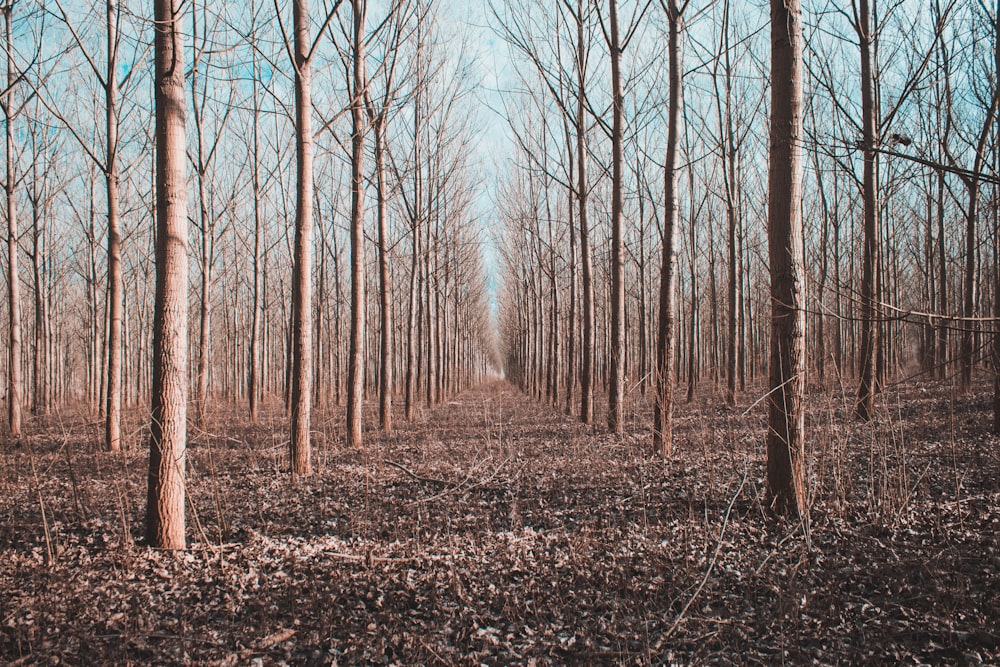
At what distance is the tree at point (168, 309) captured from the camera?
352 centimetres

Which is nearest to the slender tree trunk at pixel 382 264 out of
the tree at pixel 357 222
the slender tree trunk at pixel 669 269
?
Result: the tree at pixel 357 222

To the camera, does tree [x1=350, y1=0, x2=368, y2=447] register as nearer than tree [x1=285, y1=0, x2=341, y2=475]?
No

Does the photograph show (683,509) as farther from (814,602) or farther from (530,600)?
(530,600)

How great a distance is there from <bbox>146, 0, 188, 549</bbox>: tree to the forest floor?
29 cm

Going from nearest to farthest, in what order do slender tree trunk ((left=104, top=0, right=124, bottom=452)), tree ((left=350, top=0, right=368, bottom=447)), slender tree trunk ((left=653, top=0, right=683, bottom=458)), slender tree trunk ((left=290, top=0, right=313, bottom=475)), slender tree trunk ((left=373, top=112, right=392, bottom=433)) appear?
slender tree trunk ((left=290, top=0, right=313, bottom=475)) → slender tree trunk ((left=653, top=0, right=683, bottom=458)) → slender tree trunk ((left=104, top=0, right=124, bottom=452)) → tree ((left=350, top=0, right=368, bottom=447)) → slender tree trunk ((left=373, top=112, right=392, bottom=433))

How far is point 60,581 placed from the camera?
123 inches

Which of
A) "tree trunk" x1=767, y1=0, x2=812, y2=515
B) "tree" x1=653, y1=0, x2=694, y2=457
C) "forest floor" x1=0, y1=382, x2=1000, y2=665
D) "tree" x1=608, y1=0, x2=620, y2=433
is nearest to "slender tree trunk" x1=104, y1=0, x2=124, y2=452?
"forest floor" x1=0, y1=382, x2=1000, y2=665

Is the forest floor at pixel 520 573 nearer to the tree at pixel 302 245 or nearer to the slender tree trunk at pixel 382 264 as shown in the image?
the tree at pixel 302 245

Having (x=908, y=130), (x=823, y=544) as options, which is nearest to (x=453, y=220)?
(x=908, y=130)

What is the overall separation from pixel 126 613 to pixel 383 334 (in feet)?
22.4

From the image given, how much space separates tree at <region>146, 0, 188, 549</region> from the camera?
11.5ft

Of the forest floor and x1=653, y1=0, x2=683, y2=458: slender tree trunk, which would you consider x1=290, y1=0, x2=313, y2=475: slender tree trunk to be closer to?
the forest floor

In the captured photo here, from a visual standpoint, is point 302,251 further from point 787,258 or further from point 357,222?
point 787,258

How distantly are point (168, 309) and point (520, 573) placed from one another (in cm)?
280
